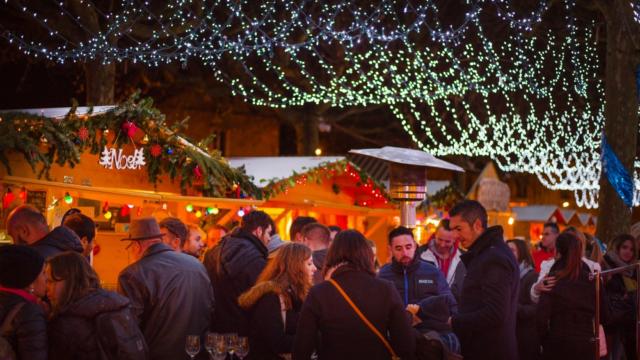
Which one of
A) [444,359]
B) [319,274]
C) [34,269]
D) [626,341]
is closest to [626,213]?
[626,341]

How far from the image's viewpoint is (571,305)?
7691mm

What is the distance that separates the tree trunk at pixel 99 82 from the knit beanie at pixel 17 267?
518 inches

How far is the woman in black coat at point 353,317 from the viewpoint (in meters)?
5.45

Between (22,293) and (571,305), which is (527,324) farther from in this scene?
(22,293)

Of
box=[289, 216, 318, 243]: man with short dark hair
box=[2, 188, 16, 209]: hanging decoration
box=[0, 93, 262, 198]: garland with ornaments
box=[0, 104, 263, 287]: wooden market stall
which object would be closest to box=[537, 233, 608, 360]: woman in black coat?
box=[289, 216, 318, 243]: man with short dark hair

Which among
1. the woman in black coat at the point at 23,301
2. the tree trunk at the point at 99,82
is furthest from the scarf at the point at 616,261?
the tree trunk at the point at 99,82

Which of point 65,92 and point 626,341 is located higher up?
point 65,92

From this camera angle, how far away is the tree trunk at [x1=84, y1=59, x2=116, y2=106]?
59.0 feet

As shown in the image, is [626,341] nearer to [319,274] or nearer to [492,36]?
[319,274]

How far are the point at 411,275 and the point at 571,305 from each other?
4.89ft

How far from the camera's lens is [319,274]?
26.2 ft

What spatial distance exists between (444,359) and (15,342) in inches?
104

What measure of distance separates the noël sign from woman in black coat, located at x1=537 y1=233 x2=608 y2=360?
5.72 metres

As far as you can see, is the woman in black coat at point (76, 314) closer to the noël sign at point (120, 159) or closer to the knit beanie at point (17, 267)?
the knit beanie at point (17, 267)
